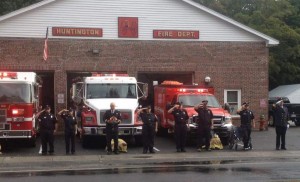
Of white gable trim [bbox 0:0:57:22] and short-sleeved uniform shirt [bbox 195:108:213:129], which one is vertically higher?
white gable trim [bbox 0:0:57:22]

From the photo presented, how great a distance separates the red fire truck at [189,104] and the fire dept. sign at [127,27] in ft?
11.8

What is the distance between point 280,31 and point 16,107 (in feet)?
129

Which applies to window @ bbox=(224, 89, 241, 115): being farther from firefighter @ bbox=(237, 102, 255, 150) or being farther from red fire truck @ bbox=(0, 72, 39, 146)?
red fire truck @ bbox=(0, 72, 39, 146)

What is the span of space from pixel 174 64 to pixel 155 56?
43.6 inches

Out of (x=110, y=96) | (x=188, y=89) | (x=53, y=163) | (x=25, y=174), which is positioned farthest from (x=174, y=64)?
(x=25, y=174)

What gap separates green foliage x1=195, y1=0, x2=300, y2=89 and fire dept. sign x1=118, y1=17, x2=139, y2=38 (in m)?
27.2

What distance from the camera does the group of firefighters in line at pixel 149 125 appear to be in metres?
19.1

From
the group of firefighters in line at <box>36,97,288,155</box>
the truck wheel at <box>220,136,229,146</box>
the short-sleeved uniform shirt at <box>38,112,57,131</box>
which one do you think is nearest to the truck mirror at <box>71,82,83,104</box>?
the group of firefighters in line at <box>36,97,288,155</box>

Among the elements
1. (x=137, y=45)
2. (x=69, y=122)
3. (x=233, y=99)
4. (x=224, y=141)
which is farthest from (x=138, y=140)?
(x=233, y=99)

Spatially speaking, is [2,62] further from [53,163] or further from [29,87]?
[53,163]

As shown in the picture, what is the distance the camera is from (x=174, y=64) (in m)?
28.9

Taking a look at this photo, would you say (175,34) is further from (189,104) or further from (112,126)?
(112,126)

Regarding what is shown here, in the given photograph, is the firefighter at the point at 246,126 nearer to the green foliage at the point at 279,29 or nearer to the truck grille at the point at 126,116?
the truck grille at the point at 126,116

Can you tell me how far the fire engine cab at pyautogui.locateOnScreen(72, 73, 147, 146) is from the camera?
20.3 metres
